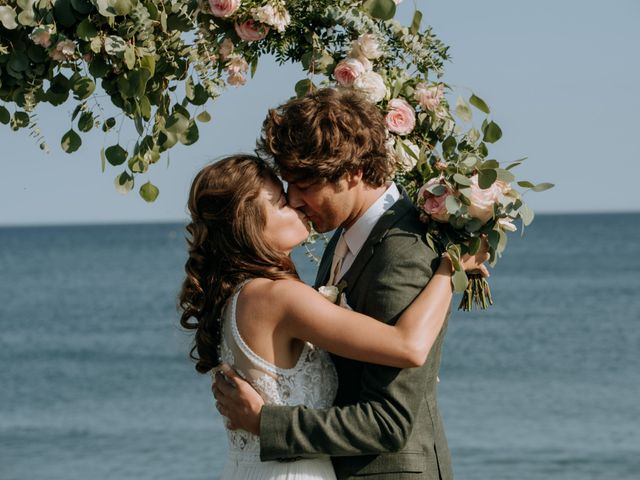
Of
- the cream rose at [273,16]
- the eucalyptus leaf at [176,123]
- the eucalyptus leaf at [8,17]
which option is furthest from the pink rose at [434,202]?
the eucalyptus leaf at [8,17]

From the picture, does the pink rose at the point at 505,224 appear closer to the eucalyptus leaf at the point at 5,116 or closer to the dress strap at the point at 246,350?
the dress strap at the point at 246,350

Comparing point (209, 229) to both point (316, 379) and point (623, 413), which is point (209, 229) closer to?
point (316, 379)

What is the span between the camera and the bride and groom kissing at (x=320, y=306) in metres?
3.09

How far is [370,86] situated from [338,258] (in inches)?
23.1

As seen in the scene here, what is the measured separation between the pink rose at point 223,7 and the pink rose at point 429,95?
739 millimetres

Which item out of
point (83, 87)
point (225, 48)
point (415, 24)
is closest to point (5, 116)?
point (83, 87)

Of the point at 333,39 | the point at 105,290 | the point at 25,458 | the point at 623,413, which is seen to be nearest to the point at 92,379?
the point at 25,458

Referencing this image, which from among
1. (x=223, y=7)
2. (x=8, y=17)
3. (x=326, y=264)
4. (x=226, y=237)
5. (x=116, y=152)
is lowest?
(x=326, y=264)

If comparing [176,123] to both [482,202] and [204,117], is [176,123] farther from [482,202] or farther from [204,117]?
[482,202]

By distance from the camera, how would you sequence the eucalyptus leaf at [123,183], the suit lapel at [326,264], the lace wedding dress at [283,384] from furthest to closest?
the suit lapel at [326,264], the eucalyptus leaf at [123,183], the lace wedding dress at [283,384]

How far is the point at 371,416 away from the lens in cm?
307

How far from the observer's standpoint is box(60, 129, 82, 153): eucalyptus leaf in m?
3.52

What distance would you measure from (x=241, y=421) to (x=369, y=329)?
537mm

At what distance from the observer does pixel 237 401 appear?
324 centimetres
